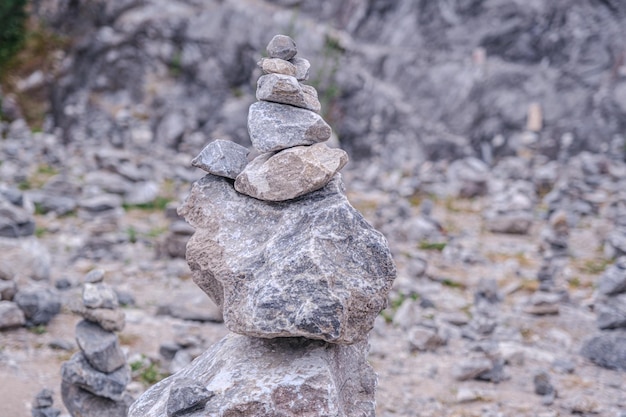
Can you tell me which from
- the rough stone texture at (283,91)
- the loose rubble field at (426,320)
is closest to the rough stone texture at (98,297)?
the loose rubble field at (426,320)

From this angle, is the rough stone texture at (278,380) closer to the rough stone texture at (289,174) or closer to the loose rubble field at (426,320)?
the rough stone texture at (289,174)

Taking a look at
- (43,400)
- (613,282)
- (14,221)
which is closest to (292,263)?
(43,400)

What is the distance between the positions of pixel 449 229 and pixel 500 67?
31.8 ft

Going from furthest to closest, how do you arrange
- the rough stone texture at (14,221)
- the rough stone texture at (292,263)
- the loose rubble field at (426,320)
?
the rough stone texture at (14,221)
the loose rubble field at (426,320)
the rough stone texture at (292,263)

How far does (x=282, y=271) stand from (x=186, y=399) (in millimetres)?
1060

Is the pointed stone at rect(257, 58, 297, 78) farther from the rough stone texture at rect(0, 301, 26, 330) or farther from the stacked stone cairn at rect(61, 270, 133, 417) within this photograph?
the rough stone texture at rect(0, 301, 26, 330)

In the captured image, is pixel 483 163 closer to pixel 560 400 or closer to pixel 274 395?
pixel 560 400

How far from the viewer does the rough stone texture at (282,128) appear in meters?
4.92

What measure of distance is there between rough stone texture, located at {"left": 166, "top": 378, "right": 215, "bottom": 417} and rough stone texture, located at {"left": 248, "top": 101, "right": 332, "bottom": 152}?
186 centimetres

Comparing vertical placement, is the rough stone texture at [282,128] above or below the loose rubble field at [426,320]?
above

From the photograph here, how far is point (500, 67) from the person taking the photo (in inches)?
909

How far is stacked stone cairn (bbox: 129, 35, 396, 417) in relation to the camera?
13.8 ft

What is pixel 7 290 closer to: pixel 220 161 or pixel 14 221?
pixel 14 221

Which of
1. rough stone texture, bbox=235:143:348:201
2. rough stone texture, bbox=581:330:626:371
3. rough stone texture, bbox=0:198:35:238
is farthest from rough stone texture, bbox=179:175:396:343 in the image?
rough stone texture, bbox=0:198:35:238
